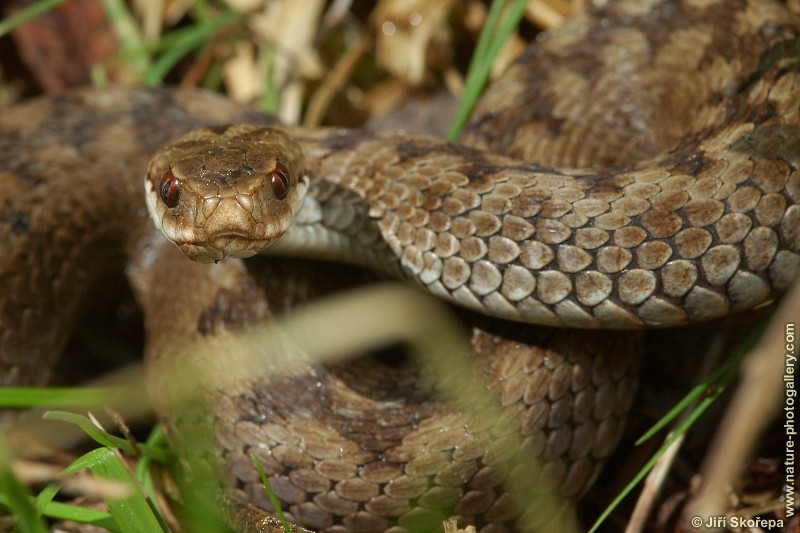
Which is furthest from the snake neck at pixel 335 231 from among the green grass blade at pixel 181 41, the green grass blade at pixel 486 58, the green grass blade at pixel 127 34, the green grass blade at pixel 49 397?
the green grass blade at pixel 127 34

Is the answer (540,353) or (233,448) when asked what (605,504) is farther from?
(233,448)

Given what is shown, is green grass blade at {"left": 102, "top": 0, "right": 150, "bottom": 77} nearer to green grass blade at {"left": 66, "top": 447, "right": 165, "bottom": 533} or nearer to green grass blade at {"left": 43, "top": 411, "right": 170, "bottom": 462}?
green grass blade at {"left": 43, "top": 411, "right": 170, "bottom": 462}

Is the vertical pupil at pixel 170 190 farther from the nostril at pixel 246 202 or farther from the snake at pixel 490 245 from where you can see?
the nostril at pixel 246 202

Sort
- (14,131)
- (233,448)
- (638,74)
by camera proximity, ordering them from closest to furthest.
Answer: (233,448) → (638,74) → (14,131)

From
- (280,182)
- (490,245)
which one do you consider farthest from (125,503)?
(490,245)

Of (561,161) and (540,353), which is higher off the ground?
(561,161)

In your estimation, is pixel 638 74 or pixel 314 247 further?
pixel 638 74

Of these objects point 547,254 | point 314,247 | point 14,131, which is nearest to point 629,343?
point 547,254

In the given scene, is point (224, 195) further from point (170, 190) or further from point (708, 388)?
point (708, 388)
